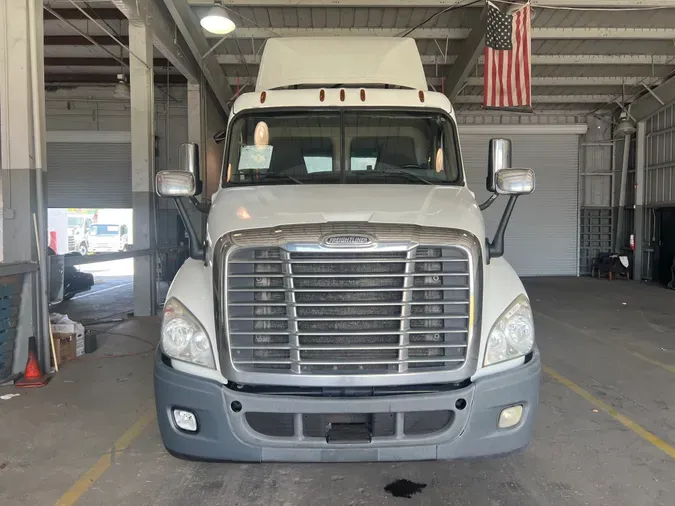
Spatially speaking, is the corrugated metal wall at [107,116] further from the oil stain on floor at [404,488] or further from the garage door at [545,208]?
the oil stain on floor at [404,488]

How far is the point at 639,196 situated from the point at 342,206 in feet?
55.6

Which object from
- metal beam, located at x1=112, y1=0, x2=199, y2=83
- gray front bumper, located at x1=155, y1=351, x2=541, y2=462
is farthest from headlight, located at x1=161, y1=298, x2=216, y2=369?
metal beam, located at x1=112, y1=0, x2=199, y2=83

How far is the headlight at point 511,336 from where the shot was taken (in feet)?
9.50

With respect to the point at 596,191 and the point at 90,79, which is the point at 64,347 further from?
the point at 596,191

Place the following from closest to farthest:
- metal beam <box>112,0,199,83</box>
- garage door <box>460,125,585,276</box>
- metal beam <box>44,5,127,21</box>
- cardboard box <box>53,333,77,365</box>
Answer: cardboard box <box>53,333,77,365</box> → metal beam <box>112,0,199,83</box> → metal beam <box>44,5,127,21</box> → garage door <box>460,125,585,276</box>

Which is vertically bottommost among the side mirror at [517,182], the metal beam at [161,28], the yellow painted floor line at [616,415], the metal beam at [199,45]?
the yellow painted floor line at [616,415]

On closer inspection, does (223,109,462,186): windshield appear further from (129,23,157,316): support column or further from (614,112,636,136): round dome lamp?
(614,112,636,136): round dome lamp

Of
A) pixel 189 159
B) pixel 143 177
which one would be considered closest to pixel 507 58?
pixel 143 177

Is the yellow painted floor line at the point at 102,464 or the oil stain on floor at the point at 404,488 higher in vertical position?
the yellow painted floor line at the point at 102,464

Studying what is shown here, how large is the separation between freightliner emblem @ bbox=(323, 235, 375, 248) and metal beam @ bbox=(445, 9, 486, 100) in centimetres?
885

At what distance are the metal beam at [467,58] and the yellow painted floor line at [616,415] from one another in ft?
23.9

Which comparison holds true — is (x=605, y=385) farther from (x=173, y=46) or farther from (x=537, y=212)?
(x=537, y=212)

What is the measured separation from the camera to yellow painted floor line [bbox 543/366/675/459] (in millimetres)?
4074

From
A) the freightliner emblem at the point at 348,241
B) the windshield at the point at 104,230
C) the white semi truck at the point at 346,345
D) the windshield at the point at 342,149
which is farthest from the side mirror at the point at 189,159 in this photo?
the windshield at the point at 104,230
